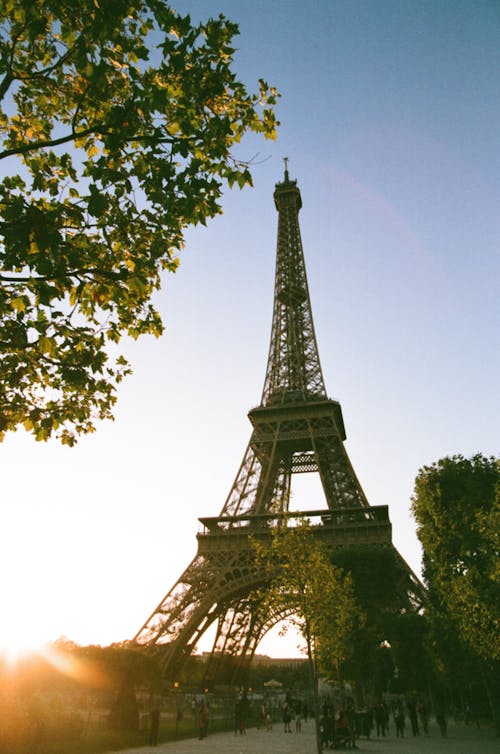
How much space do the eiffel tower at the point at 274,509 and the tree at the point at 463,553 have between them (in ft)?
38.4

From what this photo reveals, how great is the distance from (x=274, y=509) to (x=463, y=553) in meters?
25.2

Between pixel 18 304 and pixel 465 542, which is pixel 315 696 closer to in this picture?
pixel 465 542

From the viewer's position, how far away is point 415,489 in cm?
2862

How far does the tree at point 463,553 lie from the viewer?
24.1 m

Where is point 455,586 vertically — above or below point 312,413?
below

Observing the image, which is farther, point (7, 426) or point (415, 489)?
point (415, 489)

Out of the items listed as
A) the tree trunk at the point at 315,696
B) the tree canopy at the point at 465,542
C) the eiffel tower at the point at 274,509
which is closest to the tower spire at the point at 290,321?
the eiffel tower at the point at 274,509

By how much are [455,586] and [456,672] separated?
1005cm

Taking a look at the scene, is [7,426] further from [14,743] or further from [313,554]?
[313,554]

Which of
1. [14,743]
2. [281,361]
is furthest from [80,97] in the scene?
[281,361]

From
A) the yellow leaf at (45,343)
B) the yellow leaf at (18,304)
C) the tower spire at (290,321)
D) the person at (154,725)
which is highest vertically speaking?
the tower spire at (290,321)

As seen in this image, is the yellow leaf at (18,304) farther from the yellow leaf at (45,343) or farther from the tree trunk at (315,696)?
the tree trunk at (315,696)

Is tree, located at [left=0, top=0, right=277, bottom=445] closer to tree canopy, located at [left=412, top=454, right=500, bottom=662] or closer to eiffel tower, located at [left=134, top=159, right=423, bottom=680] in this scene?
tree canopy, located at [left=412, top=454, right=500, bottom=662]

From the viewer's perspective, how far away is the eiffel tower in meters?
43.3
